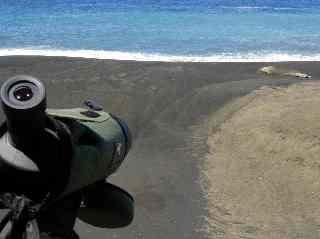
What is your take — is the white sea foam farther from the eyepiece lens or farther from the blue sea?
the eyepiece lens

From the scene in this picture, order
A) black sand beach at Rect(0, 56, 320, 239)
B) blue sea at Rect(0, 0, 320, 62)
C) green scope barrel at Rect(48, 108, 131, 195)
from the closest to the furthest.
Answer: green scope barrel at Rect(48, 108, 131, 195), black sand beach at Rect(0, 56, 320, 239), blue sea at Rect(0, 0, 320, 62)

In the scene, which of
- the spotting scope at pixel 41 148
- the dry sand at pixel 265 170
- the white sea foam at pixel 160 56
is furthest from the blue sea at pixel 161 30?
the spotting scope at pixel 41 148

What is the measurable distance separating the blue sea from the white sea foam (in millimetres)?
30

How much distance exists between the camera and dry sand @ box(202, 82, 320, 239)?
680 centimetres

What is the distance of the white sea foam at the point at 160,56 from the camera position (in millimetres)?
19228

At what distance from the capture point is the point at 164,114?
11.3 m

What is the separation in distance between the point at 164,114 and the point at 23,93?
915 cm

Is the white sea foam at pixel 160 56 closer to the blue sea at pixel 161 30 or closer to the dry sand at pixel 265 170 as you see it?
the blue sea at pixel 161 30

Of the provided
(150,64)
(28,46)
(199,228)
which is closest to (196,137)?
(199,228)

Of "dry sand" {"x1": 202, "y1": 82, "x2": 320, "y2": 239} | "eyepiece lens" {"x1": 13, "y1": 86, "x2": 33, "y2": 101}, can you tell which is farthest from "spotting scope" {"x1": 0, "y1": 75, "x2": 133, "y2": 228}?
"dry sand" {"x1": 202, "y1": 82, "x2": 320, "y2": 239}

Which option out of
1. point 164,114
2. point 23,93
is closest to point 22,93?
point 23,93

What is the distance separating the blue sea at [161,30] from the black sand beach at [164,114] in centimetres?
348

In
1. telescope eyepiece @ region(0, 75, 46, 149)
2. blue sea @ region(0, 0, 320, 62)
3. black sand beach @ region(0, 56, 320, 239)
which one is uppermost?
telescope eyepiece @ region(0, 75, 46, 149)

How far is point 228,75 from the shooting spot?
1539 centimetres
